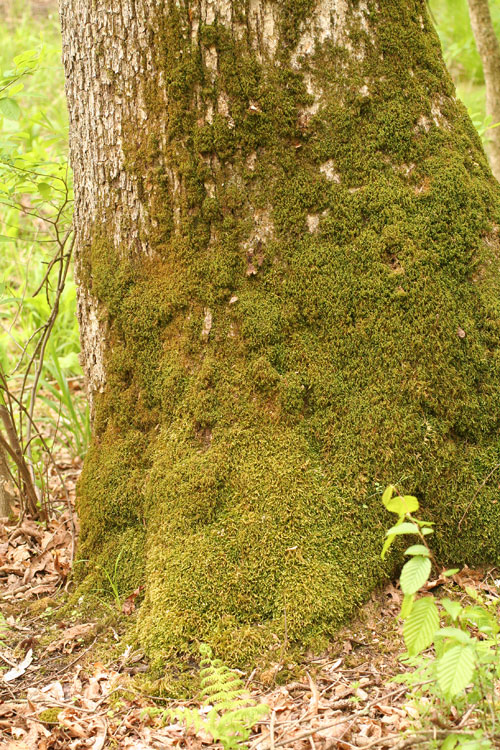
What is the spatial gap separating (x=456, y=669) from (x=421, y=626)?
0.51 ft

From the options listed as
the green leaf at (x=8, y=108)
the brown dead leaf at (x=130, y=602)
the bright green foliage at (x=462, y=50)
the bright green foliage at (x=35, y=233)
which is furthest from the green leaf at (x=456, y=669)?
the bright green foliage at (x=462, y=50)

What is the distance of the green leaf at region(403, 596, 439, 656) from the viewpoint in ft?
5.04

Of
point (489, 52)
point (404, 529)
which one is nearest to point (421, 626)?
point (404, 529)

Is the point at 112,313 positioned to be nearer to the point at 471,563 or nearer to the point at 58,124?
the point at 471,563

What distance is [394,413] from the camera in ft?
7.99

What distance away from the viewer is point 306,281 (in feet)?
8.17

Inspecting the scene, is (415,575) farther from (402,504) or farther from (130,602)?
(130,602)

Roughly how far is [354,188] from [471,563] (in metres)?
1.63

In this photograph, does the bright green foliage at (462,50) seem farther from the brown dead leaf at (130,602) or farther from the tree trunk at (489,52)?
the brown dead leaf at (130,602)

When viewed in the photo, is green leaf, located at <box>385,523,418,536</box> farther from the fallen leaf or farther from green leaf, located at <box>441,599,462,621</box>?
the fallen leaf

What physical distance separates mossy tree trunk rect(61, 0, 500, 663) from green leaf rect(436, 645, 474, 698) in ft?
2.92

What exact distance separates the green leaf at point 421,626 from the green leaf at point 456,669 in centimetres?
9

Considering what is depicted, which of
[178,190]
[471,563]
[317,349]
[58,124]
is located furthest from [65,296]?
[471,563]

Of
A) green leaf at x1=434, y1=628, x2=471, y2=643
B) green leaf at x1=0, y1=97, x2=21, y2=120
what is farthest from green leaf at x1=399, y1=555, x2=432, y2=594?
green leaf at x1=0, y1=97, x2=21, y2=120
